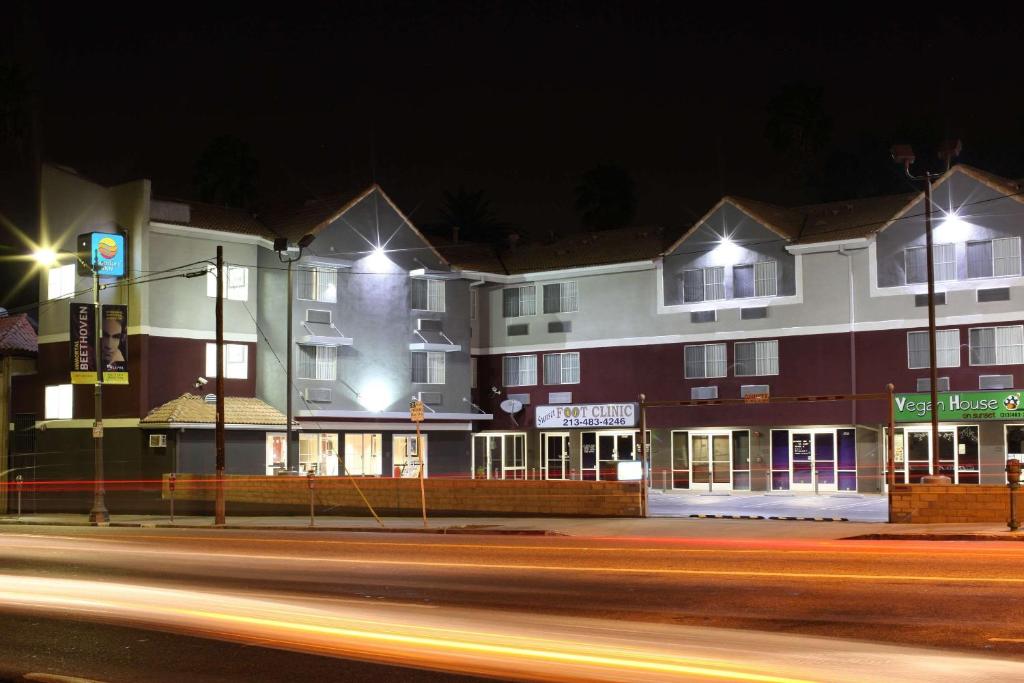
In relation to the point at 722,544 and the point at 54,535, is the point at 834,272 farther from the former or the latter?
the point at 54,535

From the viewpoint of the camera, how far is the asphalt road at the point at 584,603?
9438 mm

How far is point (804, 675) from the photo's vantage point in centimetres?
843

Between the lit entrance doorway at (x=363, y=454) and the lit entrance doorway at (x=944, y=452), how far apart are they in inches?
784

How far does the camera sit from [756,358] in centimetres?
4603

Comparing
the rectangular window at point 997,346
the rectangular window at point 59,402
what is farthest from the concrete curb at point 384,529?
the rectangular window at point 997,346

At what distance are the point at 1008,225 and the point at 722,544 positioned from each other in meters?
24.6

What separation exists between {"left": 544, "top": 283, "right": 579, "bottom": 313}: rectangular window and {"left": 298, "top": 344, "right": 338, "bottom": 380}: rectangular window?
9617mm

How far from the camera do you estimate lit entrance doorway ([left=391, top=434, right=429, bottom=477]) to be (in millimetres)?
48906

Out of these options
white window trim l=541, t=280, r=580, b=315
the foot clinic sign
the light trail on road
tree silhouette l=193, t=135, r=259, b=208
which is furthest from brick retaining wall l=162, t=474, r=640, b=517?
tree silhouette l=193, t=135, r=259, b=208

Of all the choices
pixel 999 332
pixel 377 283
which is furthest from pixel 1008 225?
pixel 377 283

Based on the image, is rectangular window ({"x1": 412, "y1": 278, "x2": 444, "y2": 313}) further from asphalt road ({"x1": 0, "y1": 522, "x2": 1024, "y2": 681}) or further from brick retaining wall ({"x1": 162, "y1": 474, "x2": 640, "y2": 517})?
asphalt road ({"x1": 0, "y1": 522, "x2": 1024, "y2": 681})

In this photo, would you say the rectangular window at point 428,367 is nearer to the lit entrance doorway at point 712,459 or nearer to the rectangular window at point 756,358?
the lit entrance doorway at point 712,459

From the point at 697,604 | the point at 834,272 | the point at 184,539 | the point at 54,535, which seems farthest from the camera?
the point at 834,272

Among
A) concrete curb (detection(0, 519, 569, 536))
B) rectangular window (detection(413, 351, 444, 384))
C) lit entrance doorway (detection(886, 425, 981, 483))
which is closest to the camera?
concrete curb (detection(0, 519, 569, 536))
